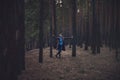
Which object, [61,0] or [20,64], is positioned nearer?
[20,64]

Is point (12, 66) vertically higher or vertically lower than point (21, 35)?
lower

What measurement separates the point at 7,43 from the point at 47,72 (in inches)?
179

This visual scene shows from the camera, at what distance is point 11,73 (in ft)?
37.4

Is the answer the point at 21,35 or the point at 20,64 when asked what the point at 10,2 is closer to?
the point at 21,35

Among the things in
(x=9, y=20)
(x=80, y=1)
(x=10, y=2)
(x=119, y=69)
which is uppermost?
(x=80, y=1)

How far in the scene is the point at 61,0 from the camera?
36.2 m

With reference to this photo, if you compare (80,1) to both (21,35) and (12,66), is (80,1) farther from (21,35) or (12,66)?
(12,66)

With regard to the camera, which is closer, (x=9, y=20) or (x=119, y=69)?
(x=9, y=20)

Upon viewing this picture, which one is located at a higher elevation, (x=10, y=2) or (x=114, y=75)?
(x=10, y=2)

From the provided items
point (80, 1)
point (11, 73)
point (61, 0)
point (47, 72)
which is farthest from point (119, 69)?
point (61, 0)

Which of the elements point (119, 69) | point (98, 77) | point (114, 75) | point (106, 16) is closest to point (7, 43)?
point (98, 77)

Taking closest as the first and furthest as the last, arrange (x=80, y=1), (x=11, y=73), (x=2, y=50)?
Result: (x=2, y=50), (x=11, y=73), (x=80, y=1)

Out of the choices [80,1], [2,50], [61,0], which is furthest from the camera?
[61,0]

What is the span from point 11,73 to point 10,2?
3505 millimetres
